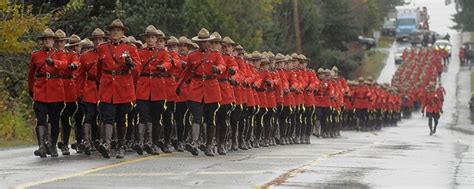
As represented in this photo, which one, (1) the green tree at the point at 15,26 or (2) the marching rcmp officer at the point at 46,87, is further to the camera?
(1) the green tree at the point at 15,26

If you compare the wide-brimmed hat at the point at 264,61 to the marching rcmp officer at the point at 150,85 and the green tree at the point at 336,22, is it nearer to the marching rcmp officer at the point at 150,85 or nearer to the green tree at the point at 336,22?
the marching rcmp officer at the point at 150,85

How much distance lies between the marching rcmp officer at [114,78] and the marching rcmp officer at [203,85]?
144 cm

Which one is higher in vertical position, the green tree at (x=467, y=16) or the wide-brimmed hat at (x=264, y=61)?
the green tree at (x=467, y=16)

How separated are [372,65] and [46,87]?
80.7 metres

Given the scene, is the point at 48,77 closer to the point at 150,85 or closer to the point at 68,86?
the point at 68,86

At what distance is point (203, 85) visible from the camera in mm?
18781

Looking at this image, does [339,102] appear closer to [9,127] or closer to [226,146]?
[9,127]

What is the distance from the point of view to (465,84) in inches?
3312

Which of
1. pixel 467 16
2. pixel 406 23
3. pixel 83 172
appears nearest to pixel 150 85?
pixel 83 172

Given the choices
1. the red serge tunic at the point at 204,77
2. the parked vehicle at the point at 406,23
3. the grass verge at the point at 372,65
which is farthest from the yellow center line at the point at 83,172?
the parked vehicle at the point at 406,23

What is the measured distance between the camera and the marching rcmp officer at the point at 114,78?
57.0 feet

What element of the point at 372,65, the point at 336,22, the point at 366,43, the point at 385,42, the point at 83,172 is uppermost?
the point at 385,42

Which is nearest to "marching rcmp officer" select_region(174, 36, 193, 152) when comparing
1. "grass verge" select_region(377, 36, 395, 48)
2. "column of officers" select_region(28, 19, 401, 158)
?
"column of officers" select_region(28, 19, 401, 158)

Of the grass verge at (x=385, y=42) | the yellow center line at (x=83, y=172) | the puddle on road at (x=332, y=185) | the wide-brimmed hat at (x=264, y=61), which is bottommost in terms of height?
the puddle on road at (x=332, y=185)
